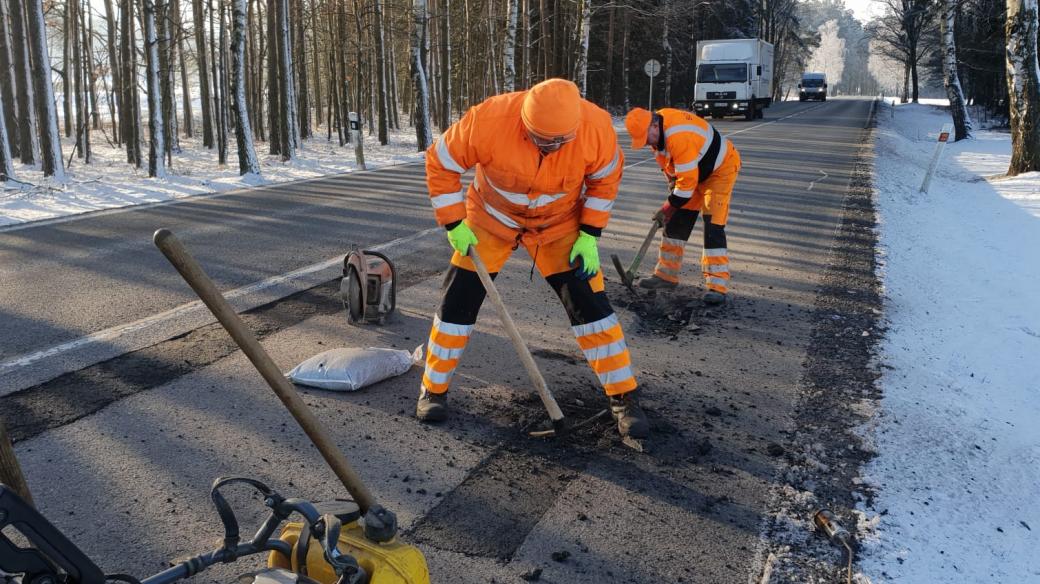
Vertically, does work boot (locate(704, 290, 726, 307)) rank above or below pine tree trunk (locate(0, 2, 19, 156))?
below

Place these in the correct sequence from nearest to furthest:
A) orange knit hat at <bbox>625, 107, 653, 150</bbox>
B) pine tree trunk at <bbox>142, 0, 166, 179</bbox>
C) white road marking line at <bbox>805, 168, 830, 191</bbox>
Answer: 1. orange knit hat at <bbox>625, 107, 653, 150</bbox>
2. white road marking line at <bbox>805, 168, 830, 191</bbox>
3. pine tree trunk at <bbox>142, 0, 166, 179</bbox>

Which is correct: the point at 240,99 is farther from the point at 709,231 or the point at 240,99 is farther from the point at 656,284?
the point at 709,231

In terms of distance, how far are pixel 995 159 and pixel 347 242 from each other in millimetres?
18838

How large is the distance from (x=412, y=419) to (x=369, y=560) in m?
1.79

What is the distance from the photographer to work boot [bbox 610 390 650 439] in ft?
11.7

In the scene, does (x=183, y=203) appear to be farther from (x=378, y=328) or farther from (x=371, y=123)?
(x=371, y=123)

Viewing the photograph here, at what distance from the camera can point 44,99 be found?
14219mm

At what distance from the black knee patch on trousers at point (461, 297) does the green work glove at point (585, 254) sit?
515 mm

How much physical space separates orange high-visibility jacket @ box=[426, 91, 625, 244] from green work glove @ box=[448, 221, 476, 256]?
5cm

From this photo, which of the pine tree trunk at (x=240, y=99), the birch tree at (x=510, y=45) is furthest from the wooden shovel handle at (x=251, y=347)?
the birch tree at (x=510, y=45)

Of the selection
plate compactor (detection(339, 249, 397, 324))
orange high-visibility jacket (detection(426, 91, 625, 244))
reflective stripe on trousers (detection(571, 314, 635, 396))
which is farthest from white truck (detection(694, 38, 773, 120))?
reflective stripe on trousers (detection(571, 314, 635, 396))

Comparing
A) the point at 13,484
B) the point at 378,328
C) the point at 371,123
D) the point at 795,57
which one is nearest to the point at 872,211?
the point at 378,328

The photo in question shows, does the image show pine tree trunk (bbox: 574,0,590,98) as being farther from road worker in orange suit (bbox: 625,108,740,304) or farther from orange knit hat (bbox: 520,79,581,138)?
orange knit hat (bbox: 520,79,581,138)

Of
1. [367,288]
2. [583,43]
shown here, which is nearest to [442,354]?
[367,288]
